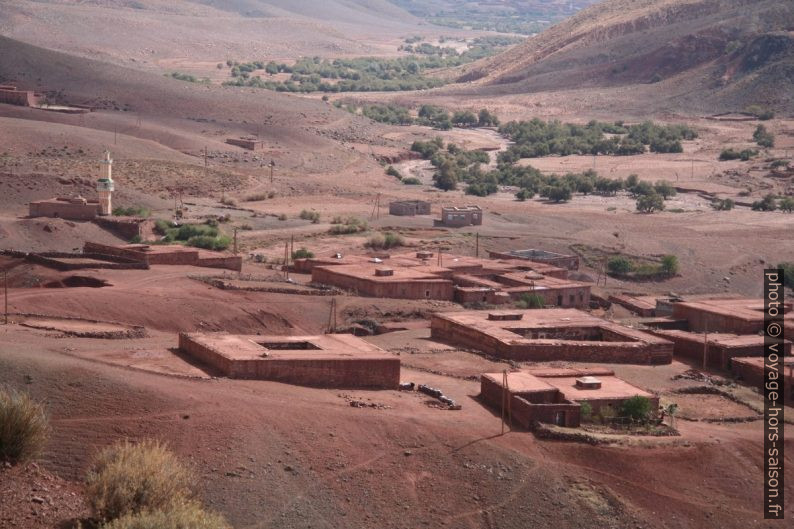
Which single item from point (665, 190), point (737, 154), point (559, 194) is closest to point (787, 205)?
point (665, 190)

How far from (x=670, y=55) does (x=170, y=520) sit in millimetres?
105856

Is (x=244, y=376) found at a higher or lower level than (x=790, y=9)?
lower

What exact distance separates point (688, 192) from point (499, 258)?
91.6ft

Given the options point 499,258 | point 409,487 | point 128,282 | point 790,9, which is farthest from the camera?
point 790,9

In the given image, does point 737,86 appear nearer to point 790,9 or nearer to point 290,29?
point 790,9

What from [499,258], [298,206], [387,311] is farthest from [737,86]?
[387,311]

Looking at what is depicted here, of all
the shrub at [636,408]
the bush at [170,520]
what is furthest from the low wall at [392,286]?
the bush at [170,520]

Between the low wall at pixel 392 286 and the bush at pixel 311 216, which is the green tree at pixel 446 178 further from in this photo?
the low wall at pixel 392 286

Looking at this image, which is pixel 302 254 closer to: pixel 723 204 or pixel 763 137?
pixel 723 204

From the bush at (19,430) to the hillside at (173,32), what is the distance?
112m

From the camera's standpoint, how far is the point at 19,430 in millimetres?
16609

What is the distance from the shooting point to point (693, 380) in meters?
28.2

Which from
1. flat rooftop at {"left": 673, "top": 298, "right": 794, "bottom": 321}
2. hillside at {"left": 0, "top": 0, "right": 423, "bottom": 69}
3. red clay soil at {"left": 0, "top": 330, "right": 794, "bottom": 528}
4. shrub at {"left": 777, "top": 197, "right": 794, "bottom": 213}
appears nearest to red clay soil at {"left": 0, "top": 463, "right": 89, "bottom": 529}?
red clay soil at {"left": 0, "top": 330, "right": 794, "bottom": 528}

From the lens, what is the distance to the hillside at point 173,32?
452 feet
